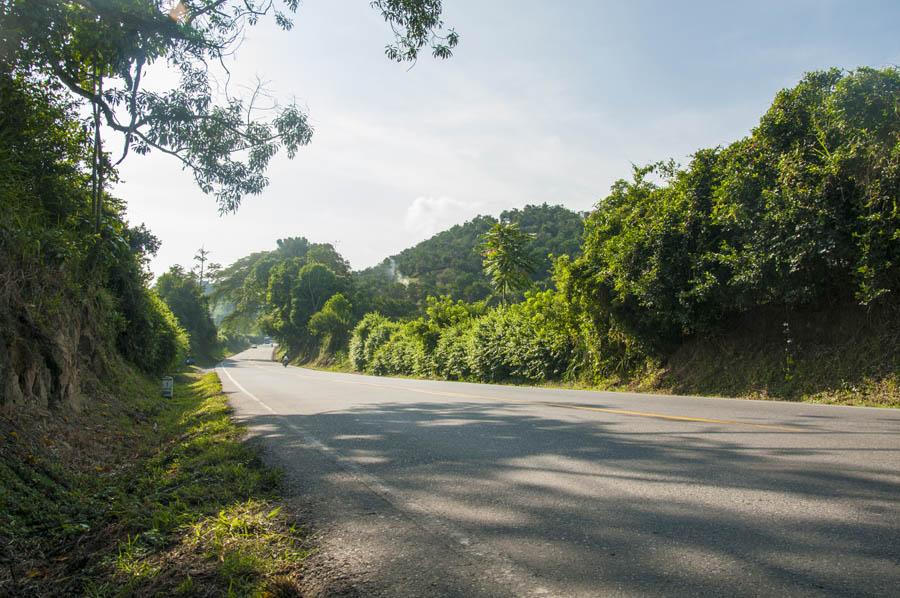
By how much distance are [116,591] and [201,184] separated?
1142 cm

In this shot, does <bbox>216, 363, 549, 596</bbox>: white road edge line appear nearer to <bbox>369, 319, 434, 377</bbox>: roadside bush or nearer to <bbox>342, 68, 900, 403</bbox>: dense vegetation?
<bbox>342, 68, 900, 403</bbox>: dense vegetation

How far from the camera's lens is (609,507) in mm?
3783

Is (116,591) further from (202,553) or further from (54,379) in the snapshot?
(54,379)

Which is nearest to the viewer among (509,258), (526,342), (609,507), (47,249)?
(609,507)

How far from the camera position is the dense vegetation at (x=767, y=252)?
10.8 metres

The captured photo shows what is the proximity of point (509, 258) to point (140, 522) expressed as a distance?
34.9 meters

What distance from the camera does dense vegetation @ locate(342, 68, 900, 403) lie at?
10.8m

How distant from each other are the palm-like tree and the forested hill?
1907 centimetres

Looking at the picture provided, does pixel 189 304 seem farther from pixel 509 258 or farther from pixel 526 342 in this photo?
pixel 526 342

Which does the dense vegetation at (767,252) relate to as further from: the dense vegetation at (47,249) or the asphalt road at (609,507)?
the dense vegetation at (47,249)

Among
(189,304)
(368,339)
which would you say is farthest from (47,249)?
(189,304)

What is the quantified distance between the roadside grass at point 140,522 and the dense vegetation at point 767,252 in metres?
10.8

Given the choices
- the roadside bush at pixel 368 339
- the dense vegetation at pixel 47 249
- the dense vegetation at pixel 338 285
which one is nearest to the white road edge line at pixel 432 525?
the dense vegetation at pixel 47 249

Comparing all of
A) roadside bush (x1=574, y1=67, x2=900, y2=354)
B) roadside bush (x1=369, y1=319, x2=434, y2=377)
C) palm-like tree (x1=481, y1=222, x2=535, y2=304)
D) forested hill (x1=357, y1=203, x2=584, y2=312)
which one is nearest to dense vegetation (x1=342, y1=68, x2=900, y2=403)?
roadside bush (x1=574, y1=67, x2=900, y2=354)
